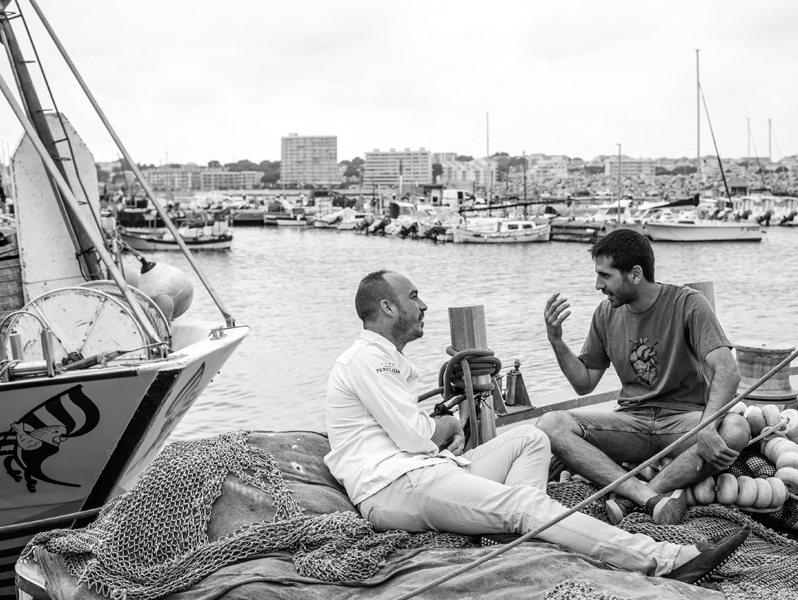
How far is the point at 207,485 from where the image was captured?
3.92 meters

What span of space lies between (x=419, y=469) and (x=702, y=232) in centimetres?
5685

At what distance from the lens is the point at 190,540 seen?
3.75 metres

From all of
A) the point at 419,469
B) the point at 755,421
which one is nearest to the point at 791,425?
the point at 755,421

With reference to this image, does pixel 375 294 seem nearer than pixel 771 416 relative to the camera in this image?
Yes

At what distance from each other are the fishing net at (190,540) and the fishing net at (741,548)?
0.93 metres

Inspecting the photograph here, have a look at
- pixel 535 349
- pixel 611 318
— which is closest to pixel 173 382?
pixel 611 318

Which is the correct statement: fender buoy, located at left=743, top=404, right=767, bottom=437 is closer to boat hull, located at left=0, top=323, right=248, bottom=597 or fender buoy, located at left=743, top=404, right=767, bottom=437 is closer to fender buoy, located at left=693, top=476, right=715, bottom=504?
fender buoy, located at left=693, top=476, right=715, bottom=504

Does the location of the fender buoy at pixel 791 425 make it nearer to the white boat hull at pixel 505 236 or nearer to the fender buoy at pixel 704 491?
the fender buoy at pixel 704 491

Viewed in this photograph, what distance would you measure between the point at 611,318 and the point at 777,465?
3.86 ft

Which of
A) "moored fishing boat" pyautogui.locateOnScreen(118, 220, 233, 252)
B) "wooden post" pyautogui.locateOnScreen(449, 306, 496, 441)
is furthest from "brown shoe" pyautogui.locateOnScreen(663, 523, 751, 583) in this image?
"moored fishing boat" pyautogui.locateOnScreen(118, 220, 233, 252)

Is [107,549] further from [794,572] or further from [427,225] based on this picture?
[427,225]

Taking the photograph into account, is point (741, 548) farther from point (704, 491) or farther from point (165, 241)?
point (165, 241)

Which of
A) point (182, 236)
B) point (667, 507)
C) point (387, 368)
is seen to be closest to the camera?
Answer: point (387, 368)

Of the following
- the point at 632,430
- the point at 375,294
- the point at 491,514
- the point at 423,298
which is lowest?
the point at 423,298
